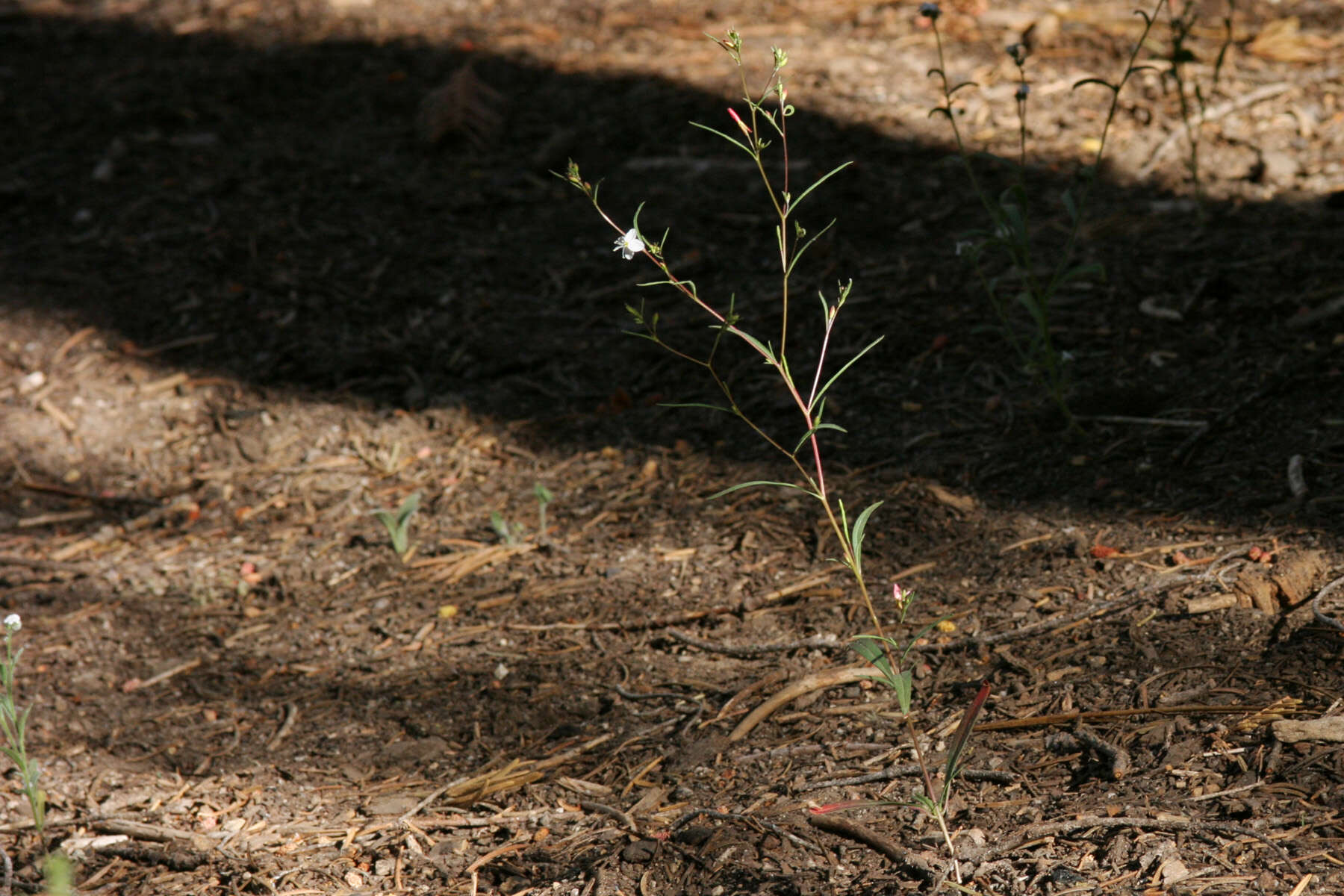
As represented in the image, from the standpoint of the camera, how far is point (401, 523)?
9.30 ft

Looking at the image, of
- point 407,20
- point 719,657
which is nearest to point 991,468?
point 719,657

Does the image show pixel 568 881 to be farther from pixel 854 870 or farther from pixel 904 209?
pixel 904 209

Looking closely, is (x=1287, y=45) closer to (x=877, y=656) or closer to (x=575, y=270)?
(x=575, y=270)

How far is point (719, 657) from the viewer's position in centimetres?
234

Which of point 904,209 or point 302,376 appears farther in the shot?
point 904,209

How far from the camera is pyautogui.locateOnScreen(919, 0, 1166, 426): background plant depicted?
2.50m

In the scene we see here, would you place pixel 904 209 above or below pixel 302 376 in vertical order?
above

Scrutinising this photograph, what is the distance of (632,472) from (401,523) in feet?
2.14

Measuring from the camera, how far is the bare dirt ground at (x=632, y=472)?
187 cm

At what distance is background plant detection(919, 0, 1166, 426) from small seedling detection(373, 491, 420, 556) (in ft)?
5.05

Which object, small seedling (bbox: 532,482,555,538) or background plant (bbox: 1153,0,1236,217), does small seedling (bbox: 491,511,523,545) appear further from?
background plant (bbox: 1153,0,1236,217)

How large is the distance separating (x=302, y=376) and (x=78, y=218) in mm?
1468

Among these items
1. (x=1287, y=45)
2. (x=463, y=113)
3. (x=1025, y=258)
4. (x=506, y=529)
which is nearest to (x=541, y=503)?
(x=506, y=529)

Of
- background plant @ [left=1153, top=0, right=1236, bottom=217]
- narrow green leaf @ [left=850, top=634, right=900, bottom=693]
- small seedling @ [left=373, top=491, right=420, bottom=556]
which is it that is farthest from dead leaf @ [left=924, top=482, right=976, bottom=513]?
small seedling @ [left=373, top=491, right=420, bottom=556]
